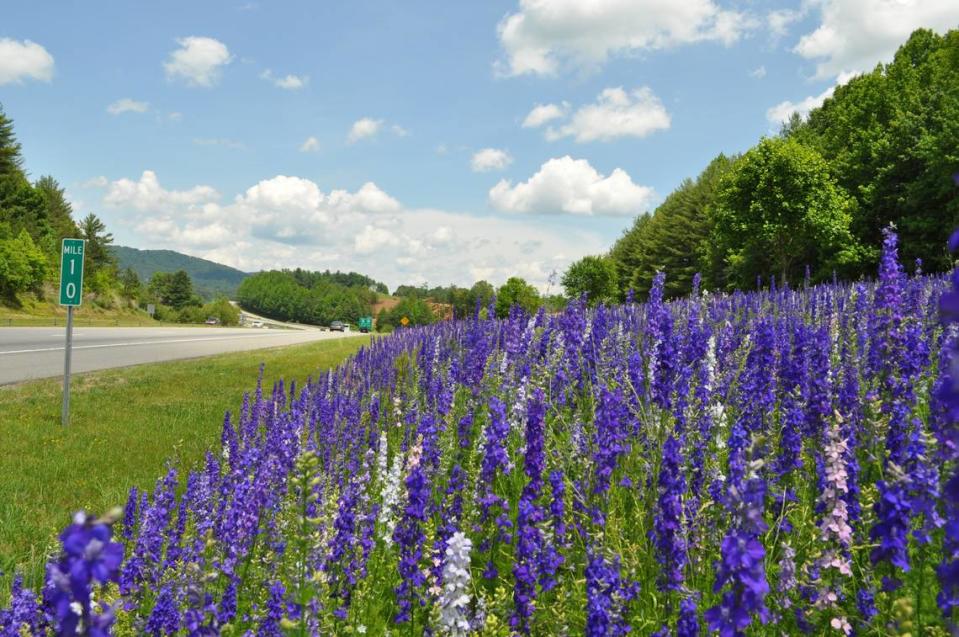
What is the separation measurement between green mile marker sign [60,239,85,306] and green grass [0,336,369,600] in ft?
6.40

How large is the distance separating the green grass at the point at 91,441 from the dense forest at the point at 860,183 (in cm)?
1706

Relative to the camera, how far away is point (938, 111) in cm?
2864

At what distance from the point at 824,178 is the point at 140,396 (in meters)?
28.8

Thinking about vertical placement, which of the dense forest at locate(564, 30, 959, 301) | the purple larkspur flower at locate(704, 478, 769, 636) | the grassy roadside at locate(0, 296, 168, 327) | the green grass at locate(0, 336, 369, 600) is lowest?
the green grass at locate(0, 336, 369, 600)

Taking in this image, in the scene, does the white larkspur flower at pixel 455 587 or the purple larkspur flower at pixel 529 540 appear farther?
the purple larkspur flower at pixel 529 540

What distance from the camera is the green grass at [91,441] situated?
224 inches

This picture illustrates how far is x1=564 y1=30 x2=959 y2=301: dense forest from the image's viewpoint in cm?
2784

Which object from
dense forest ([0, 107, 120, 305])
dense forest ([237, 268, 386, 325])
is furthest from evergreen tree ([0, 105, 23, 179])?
dense forest ([237, 268, 386, 325])

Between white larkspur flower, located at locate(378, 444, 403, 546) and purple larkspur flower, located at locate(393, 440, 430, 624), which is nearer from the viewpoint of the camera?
purple larkspur flower, located at locate(393, 440, 430, 624)

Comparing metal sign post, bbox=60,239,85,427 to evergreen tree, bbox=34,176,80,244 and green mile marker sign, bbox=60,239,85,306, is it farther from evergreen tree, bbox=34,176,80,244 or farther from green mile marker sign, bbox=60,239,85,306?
evergreen tree, bbox=34,176,80,244

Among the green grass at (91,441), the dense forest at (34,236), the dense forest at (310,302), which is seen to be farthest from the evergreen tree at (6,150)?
the dense forest at (310,302)

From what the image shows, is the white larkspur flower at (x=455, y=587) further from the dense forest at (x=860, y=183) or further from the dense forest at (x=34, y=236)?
the dense forest at (x=34, y=236)

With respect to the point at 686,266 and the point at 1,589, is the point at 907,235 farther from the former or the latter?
the point at 1,589

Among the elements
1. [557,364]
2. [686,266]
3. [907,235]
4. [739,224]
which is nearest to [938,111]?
[907,235]
